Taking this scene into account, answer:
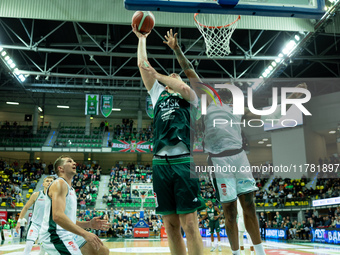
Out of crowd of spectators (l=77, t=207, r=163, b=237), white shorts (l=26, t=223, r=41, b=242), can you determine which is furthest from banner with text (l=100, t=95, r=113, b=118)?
white shorts (l=26, t=223, r=41, b=242)

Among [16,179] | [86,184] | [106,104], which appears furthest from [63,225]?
[16,179]

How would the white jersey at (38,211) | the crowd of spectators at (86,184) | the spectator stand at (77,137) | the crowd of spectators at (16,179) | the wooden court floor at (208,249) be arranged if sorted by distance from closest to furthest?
the white jersey at (38,211), the wooden court floor at (208,249), the crowd of spectators at (16,179), the crowd of spectators at (86,184), the spectator stand at (77,137)

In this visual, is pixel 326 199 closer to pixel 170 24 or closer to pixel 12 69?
pixel 170 24

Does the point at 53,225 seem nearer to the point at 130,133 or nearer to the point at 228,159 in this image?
the point at 228,159

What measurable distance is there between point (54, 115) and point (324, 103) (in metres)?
26.5

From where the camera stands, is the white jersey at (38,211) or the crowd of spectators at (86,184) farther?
the crowd of spectators at (86,184)

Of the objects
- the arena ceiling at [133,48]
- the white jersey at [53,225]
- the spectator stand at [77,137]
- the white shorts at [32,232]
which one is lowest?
the white shorts at [32,232]

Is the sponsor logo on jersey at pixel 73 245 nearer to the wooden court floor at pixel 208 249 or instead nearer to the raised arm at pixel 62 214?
the raised arm at pixel 62 214

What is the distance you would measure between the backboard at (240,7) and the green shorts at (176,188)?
2.43 metres

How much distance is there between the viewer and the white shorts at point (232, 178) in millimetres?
3891

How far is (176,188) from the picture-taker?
3059 millimetres

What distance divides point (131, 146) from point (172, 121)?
2755 cm

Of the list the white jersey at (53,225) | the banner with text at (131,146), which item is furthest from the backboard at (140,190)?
the white jersey at (53,225)

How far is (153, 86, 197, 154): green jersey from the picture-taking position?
323 cm
